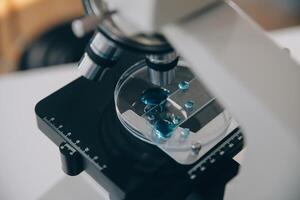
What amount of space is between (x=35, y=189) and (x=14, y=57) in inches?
28.1

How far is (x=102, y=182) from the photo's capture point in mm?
779

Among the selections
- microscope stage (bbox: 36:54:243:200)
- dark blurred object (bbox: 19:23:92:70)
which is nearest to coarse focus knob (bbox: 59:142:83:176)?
microscope stage (bbox: 36:54:243:200)

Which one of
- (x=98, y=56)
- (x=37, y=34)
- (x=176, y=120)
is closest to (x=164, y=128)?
(x=176, y=120)

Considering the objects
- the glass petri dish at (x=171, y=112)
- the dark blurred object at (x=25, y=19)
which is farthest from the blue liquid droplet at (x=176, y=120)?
the dark blurred object at (x=25, y=19)

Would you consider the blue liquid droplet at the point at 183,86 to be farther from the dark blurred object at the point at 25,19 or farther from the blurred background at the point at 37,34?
the dark blurred object at the point at 25,19

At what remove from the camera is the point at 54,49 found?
4.93 feet

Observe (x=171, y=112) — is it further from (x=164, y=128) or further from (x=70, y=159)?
(x=70, y=159)

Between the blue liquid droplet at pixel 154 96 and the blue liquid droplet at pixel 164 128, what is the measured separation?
0.10 ft

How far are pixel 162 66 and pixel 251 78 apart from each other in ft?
0.46

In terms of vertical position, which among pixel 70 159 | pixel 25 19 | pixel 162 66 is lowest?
pixel 25 19

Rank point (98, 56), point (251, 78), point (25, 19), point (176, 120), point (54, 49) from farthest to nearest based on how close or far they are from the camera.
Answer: point (25, 19)
point (54, 49)
point (176, 120)
point (98, 56)
point (251, 78)

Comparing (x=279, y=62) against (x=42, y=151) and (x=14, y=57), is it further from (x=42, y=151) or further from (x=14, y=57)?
(x=14, y=57)

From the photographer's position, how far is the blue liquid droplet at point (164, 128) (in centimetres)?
79

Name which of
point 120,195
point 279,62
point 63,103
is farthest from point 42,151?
point 279,62
